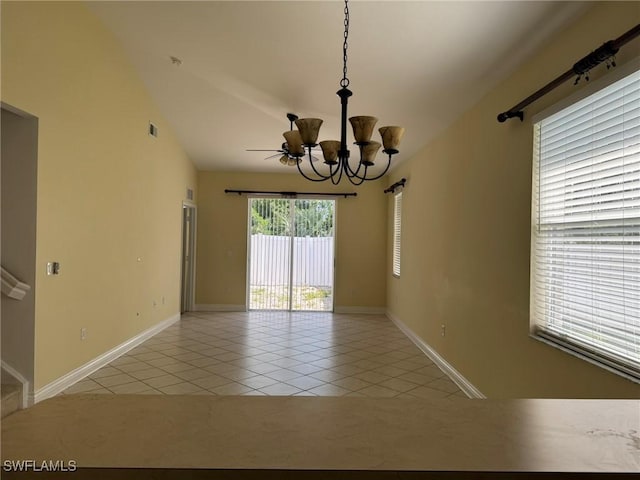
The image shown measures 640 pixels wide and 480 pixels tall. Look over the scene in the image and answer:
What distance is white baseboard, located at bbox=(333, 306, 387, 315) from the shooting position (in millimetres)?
7688

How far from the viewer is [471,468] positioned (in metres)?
0.59

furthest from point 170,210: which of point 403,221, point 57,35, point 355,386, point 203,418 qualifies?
point 203,418

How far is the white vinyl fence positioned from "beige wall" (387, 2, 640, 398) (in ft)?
9.64

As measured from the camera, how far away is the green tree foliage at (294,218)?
7758mm

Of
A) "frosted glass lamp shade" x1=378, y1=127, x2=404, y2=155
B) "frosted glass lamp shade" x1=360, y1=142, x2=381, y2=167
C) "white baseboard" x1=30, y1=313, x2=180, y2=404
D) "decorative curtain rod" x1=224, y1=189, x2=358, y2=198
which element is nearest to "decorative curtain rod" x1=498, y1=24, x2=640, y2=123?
"frosted glass lamp shade" x1=378, y1=127, x2=404, y2=155

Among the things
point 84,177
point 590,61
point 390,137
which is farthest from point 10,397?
point 590,61

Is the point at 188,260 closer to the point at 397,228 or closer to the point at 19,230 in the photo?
the point at 397,228

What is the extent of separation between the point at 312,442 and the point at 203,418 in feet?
0.68

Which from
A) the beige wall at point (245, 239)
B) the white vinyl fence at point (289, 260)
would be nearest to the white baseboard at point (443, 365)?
the beige wall at point (245, 239)

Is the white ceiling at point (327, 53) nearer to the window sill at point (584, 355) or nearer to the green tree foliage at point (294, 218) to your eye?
the window sill at point (584, 355)

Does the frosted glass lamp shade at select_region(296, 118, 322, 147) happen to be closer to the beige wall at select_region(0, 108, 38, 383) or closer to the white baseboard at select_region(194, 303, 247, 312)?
the beige wall at select_region(0, 108, 38, 383)

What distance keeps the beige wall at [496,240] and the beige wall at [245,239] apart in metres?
2.59

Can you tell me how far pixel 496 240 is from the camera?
10.5 feet

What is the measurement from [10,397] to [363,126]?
10.4 ft
